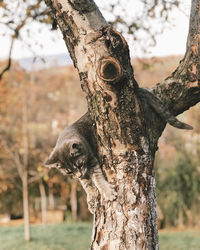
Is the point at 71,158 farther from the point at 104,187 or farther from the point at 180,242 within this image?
the point at 180,242

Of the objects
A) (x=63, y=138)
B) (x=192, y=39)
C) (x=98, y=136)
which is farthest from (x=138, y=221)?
(x=192, y=39)

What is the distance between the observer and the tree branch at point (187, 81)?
81.3 inches

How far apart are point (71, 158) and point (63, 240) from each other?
5475mm

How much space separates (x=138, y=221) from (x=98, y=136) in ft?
1.80

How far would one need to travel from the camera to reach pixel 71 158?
2.05 meters

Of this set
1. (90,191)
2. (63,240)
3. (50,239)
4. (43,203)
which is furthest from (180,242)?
(90,191)

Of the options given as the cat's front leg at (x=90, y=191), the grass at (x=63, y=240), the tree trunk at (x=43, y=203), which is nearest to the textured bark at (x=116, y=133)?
the cat's front leg at (x=90, y=191)

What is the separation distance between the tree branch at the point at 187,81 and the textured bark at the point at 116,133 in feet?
1.01

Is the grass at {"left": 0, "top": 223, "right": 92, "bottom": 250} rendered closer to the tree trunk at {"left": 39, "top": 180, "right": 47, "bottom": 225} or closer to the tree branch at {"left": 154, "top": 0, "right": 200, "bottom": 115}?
the tree trunk at {"left": 39, "top": 180, "right": 47, "bottom": 225}

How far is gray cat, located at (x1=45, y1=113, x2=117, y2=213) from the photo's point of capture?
194cm

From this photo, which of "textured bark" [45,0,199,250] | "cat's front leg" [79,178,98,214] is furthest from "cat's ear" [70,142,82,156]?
"cat's front leg" [79,178,98,214]

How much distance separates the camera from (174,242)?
22.0ft

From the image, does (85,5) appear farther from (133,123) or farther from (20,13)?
(20,13)

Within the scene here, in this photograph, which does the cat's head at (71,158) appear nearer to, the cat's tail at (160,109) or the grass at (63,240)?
the cat's tail at (160,109)
